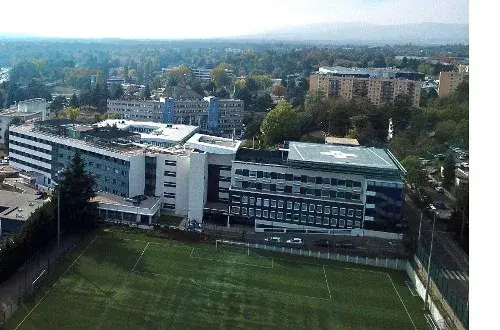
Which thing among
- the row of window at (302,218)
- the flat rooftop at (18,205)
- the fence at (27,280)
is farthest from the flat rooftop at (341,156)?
the flat rooftop at (18,205)

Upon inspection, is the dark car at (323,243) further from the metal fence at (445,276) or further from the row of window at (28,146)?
the row of window at (28,146)

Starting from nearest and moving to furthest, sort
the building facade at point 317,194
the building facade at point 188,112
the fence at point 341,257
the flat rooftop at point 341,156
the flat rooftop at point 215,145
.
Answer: the fence at point 341,257 → the building facade at point 317,194 → the flat rooftop at point 341,156 → the flat rooftop at point 215,145 → the building facade at point 188,112

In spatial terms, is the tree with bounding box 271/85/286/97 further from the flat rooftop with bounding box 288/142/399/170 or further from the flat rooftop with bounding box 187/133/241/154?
the flat rooftop with bounding box 288/142/399/170

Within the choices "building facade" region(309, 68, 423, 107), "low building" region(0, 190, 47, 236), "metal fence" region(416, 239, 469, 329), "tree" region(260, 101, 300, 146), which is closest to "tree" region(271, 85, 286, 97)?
"building facade" region(309, 68, 423, 107)

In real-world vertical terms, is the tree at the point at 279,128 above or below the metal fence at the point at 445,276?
above

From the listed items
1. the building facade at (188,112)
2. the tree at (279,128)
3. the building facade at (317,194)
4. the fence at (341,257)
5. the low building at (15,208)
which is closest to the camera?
the fence at (341,257)
